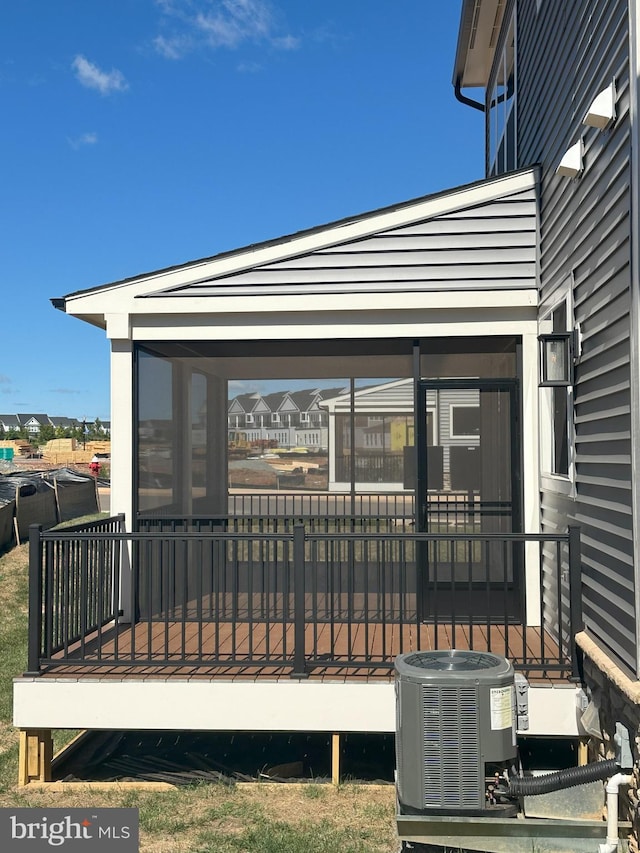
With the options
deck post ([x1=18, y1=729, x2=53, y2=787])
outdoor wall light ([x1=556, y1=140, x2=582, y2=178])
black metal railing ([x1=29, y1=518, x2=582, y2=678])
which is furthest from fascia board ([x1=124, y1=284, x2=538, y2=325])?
deck post ([x1=18, y1=729, x2=53, y2=787])

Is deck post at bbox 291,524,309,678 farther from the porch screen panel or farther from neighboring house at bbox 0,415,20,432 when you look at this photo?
neighboring house at bbox 0,415,20,432

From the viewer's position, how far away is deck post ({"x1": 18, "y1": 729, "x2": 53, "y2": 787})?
4.60 metres

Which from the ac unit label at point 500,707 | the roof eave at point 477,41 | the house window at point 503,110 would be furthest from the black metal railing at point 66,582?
the roof eave at point 477,41

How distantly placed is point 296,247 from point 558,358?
2209 mm

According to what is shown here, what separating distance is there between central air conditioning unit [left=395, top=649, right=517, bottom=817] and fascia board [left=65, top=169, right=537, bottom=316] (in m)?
3.49

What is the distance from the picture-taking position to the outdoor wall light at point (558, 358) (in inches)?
180

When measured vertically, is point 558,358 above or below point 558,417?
above

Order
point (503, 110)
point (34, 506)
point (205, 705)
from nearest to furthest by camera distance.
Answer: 1. point (205, 705)
2. point (503, 110)
3. point (34, 506)

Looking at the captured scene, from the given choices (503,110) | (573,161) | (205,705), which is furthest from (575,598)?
(503,110)

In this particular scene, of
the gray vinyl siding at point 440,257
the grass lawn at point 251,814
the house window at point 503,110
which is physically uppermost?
the house window at point 503,110

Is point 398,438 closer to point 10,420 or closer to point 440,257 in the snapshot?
point 440,257

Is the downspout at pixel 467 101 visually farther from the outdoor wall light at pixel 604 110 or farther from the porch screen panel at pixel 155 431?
the outdoor wall light at pixel 604 110

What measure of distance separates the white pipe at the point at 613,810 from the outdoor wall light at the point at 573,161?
3.15m

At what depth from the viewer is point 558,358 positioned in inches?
183
